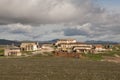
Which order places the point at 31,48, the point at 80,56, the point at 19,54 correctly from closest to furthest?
the point at 80,56, the point at 19,54, the point at 31,48

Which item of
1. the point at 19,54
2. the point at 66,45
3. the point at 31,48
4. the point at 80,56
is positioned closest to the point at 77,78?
the point at 80,56

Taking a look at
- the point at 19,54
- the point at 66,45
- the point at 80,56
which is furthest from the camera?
the point at 66,45

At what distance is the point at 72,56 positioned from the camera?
130 m

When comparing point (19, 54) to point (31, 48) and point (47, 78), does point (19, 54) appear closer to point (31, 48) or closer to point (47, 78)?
point (31, 48)

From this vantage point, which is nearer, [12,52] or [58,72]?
[58,72]

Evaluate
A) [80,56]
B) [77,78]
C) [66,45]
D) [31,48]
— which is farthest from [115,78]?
[66,45]

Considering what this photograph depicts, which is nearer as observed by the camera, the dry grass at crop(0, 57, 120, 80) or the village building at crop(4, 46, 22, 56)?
the dry grass at crop(0, 57, 120, 80)

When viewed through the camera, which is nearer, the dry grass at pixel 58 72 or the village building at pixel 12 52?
the dry grass at pixel 58 72

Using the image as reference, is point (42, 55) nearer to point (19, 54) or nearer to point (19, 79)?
point (19, 54)

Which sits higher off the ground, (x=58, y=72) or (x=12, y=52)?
(x=12, y=52)

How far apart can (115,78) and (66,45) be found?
13513cm

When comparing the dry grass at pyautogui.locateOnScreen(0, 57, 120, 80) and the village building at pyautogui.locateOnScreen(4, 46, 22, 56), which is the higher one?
the village building at pyautogui.locateOnScreen(4, 46, 22, 56)

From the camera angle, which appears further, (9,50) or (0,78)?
(9,50)

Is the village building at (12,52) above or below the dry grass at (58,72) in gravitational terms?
above
